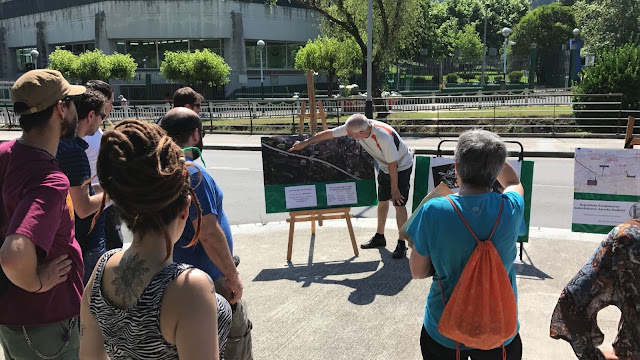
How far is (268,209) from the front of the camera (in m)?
6.70

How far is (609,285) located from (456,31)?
73660 millimetres

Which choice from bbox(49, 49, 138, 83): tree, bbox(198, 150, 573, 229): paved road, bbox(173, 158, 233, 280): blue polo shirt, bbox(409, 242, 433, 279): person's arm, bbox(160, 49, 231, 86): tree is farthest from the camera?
bbox(49, 49, 138, 83): tree

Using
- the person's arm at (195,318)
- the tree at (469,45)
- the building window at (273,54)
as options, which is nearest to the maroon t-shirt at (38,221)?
the person's arm at (195,318)

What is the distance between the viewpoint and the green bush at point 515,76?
1970 inches

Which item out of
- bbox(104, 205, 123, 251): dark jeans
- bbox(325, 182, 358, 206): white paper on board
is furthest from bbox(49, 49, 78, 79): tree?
bbox(104, 205, 123, 251): dark jeans

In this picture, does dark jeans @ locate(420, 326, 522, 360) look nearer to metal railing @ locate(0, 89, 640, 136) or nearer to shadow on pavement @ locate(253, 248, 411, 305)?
shadow on pavement @ locate(253, 248, 411, 305)

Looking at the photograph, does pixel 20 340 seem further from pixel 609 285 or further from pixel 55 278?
pixel 609 285

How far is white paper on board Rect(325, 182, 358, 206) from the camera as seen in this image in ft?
22.0

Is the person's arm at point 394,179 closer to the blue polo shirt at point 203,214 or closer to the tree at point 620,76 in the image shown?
the blue polo shirt at point 203,214

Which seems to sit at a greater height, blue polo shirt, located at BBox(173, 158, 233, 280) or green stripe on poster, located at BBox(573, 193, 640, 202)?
blue polo shirt, located at BBox(173, 158, 233, 280)

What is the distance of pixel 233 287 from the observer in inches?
114

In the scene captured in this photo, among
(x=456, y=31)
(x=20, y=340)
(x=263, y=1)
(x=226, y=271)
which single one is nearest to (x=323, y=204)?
(x=226, y=271)

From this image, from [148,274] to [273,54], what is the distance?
48.0m

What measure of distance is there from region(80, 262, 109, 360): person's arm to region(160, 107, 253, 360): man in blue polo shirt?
98 centimetres
